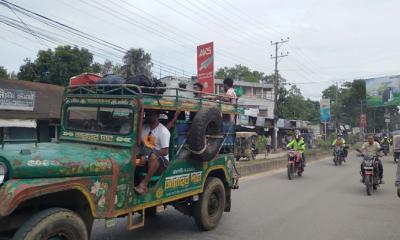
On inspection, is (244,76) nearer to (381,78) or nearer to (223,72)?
(223,72)

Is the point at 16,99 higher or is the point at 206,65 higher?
the point at 206,65

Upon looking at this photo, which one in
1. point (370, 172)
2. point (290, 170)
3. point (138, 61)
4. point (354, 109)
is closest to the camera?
point (370, 172)

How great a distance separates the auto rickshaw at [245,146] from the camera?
83.8 feet

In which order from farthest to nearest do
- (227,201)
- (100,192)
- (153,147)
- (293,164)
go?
(293,164) → (227,201) → (153,147) → (100,192)

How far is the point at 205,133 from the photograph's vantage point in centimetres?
645

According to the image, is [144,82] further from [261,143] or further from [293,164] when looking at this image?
[261,143]

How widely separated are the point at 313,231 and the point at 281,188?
5.27 metres

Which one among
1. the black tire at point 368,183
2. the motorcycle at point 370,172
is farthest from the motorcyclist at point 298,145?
the black tire at point 368,183

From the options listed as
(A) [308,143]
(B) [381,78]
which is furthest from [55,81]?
(B) [381,78]

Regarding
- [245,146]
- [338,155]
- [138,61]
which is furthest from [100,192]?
[138,61]

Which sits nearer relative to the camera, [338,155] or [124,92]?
[124,92]

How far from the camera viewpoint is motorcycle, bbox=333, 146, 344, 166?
21406 mm

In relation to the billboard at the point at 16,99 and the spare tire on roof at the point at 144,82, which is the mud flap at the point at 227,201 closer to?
the spare tire on roof at the point at 144,82

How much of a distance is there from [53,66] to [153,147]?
32499 millimetres
